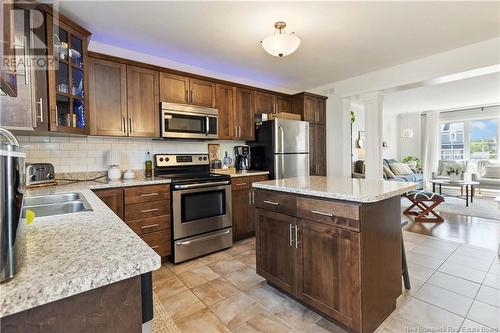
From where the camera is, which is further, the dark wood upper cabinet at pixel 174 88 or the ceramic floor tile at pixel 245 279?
the dark wood upper cabinet at pixel 174 88

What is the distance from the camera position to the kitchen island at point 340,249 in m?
1.51

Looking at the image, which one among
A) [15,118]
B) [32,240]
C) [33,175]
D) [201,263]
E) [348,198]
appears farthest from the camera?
[201,263]

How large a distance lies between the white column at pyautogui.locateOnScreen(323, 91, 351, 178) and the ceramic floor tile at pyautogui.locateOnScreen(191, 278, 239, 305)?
124 inches

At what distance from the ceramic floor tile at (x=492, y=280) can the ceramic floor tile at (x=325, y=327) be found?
5.20ft

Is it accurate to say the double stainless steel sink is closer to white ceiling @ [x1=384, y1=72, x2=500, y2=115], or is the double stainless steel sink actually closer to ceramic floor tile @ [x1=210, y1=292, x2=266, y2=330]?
ceramic floor tile @ [x1=210, y1=292, x2=266, y2=330]

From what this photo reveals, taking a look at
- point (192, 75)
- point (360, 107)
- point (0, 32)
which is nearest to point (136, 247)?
point (0, 32)

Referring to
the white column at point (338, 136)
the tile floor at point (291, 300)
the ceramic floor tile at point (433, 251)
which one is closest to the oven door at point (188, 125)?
the tile floor at point (291, 300)

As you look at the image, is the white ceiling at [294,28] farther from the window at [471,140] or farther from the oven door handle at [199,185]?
the window at [471,140]

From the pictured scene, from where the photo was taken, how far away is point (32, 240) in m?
0.80

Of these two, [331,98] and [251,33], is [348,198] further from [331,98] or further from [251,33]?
[331,98]

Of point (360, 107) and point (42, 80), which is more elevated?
point (360, 107)

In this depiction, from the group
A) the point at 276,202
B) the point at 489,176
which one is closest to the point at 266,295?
the point at 276,202

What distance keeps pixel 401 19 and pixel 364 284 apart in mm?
2462

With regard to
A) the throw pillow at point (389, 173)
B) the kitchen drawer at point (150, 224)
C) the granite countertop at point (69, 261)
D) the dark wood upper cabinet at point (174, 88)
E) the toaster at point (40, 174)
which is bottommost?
the kitchen drawer at point (150, 224)
